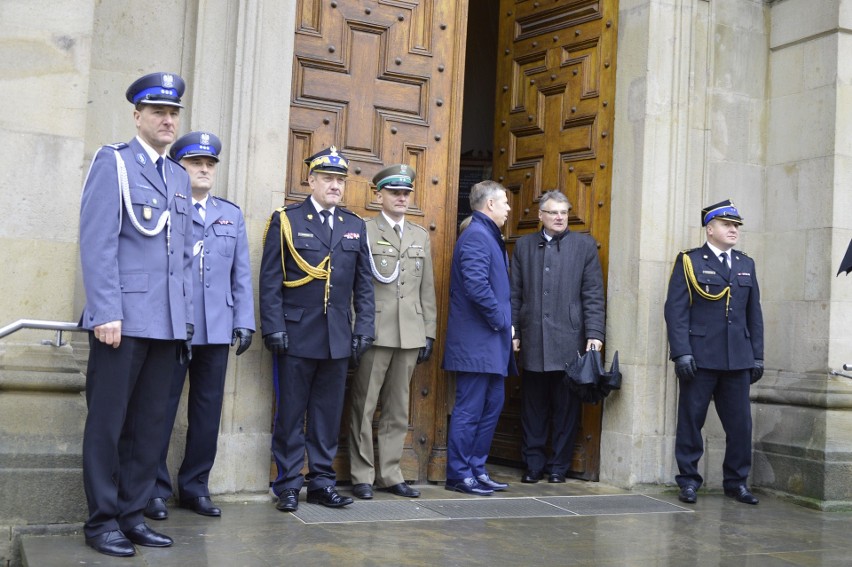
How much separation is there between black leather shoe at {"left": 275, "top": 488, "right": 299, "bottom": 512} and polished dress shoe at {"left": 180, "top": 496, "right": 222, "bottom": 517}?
0.38 metres

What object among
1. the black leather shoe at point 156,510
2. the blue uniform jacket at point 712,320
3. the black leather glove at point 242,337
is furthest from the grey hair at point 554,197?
the black leather shoe at point 156,510

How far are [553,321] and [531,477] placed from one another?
1.18 m

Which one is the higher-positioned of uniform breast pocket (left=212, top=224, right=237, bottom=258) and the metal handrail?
uniform breast pocket (left=212, top=224, right=237, bottom=258)

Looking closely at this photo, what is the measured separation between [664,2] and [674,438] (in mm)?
3264

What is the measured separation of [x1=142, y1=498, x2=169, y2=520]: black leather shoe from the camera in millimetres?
5742

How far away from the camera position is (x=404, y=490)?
6910 millimetres

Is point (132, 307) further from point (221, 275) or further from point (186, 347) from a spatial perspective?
point (221, 275)

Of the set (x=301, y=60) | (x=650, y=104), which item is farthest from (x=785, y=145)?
(x=301, y=60)

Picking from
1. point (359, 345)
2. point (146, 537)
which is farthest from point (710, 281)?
point (146, 537)

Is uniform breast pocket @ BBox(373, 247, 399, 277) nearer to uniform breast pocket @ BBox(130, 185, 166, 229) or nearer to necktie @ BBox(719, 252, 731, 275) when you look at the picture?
uniform breast pocket @ BBox(130, 185, 166, 229)

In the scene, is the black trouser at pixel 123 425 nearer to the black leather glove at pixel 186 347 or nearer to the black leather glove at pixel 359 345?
the black leather glove at pixel 186 347

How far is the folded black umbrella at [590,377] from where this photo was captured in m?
7.57

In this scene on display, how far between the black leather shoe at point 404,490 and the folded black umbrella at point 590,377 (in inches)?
57.2

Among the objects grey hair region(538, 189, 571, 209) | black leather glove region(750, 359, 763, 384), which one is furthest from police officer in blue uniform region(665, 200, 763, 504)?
grey hair region(538, 189, 571, 209)
